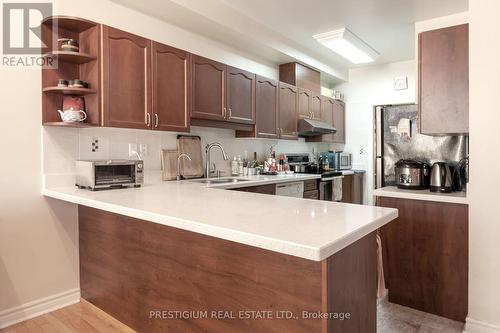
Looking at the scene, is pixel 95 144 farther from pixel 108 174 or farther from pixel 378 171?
pixel 378 171

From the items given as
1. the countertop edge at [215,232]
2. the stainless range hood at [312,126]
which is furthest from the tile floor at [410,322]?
the stainless range hood at [312,126]

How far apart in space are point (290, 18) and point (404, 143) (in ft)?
6.33

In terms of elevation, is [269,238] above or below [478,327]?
above

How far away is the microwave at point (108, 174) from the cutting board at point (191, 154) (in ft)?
2.40

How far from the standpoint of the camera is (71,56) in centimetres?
225

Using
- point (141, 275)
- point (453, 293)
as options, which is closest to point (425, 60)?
point (453, 293)

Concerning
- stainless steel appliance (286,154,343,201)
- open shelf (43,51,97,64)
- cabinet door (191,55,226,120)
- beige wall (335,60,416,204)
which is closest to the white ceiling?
cabinet door (191,55,226,120)

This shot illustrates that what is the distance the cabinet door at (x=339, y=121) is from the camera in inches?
206

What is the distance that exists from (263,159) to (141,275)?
264 centimetres

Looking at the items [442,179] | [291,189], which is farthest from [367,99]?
[442,179]

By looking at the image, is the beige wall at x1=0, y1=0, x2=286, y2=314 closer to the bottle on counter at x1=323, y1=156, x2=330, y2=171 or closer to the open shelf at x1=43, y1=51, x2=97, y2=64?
the open shelf at x1=43, y1=51, x2=97, y2=64

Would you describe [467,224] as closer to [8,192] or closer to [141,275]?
[141,275]

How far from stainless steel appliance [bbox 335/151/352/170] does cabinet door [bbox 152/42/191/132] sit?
116 inches

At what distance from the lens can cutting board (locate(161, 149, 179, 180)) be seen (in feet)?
9.91
